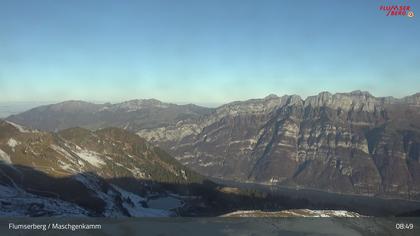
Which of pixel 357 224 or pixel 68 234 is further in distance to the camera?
pixel 357 224

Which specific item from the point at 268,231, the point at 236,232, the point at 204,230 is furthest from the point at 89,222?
Answer: the point at 268,231

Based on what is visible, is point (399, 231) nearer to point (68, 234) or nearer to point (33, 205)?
point (68, 234)

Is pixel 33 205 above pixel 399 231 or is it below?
below

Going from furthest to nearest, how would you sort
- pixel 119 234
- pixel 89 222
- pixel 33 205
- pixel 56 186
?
pixel 56 186
pixel 33 205
pixel 89 222
pixel 119 234

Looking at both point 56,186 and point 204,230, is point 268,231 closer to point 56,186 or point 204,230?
point 204,230

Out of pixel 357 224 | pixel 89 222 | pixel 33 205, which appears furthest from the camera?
pixel 33 205

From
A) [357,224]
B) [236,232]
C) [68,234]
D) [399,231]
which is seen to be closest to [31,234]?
[68,234]

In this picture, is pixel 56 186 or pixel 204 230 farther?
pixel 56 186

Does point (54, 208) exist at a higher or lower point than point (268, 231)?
lower

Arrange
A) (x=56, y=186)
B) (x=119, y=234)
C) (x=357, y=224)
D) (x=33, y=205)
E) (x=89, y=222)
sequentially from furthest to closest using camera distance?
(x=56, y=186)
(x=33, y=205)
(x=357, y=224)
(x=89, y=222)
(x=119, y=234)

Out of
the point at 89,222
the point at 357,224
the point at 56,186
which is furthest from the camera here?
the point at 56,186
